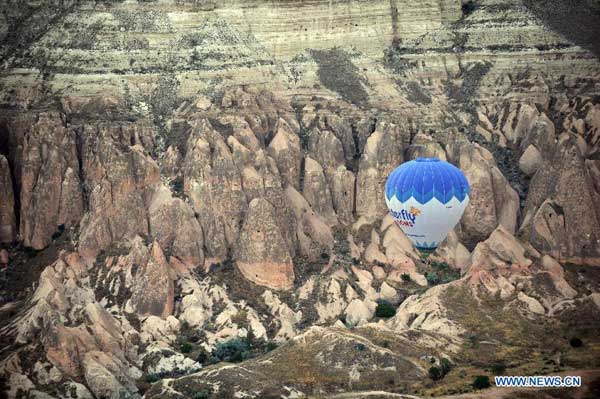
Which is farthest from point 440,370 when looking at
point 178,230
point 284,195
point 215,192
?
point 215,192

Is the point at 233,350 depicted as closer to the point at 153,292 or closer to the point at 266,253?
the point at 153,292

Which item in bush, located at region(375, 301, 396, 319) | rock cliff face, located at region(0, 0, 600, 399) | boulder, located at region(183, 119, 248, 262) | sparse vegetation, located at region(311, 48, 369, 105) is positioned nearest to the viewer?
rock cliff face, located at region(0, 0, 600, 399)

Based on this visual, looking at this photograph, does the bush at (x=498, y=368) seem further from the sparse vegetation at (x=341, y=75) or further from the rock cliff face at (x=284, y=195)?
the sparse vegetation at (x=341, y=75)

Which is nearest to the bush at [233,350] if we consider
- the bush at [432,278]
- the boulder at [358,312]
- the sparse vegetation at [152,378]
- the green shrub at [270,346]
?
the green shrub at [270,346]

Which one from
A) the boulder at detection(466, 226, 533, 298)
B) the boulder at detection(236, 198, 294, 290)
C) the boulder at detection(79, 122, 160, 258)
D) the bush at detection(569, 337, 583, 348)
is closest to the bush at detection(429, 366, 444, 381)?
the bush at detection(569, 337, 583, 348)

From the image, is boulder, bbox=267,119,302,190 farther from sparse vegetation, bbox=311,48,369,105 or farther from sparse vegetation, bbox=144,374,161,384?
sparse vegetation, bbox=144,374,161,384

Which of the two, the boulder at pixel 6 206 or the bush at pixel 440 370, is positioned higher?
the boulder at pixel 6 206
